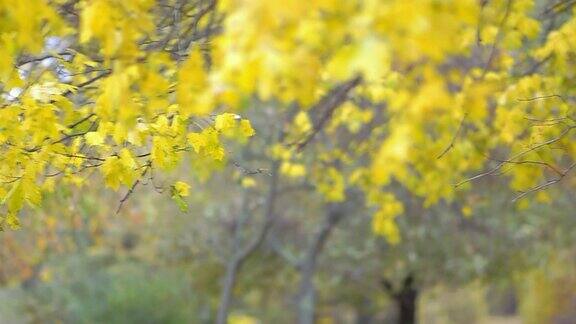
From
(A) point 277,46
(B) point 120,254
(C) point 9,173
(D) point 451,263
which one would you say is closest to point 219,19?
(C) point 9,173

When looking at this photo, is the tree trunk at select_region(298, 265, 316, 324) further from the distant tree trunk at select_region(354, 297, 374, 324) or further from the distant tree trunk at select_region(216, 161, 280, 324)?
the distant tree trunk at select_region(354, 297, 374, 324)

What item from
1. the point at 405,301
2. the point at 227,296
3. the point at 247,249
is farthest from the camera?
the point at 405,301

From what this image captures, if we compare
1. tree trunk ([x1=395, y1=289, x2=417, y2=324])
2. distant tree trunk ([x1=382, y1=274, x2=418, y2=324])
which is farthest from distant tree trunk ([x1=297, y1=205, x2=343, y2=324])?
tree trunk ([x1=395, y1=289, x2=417, y2=324])

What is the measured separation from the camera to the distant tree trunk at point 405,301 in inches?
630

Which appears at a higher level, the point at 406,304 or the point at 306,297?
the point at 406,304

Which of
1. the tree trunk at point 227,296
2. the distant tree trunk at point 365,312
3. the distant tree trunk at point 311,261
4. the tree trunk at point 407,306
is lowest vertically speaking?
the tree trunk at point 227,296

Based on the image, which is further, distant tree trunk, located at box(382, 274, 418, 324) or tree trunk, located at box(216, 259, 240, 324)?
distant tree trunk, located at box(382, 274, 418, 324)

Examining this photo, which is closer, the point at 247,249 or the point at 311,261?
the point at 247,249

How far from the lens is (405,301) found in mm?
16422

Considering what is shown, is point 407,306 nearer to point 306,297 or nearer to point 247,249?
point 306,297

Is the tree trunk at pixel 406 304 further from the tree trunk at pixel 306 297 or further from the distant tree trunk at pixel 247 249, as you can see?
the distant tree trunk at pixel 247 249

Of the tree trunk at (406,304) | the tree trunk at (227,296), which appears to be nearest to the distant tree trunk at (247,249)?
the tree trunk at (227,296)

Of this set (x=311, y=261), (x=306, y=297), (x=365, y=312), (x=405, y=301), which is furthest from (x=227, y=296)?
(x=365, y=312)

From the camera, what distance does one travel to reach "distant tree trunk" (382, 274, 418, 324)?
52.5 feet
